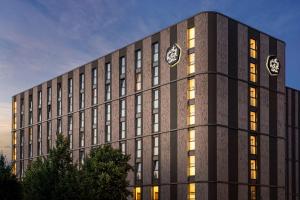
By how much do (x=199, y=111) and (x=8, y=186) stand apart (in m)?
22.8

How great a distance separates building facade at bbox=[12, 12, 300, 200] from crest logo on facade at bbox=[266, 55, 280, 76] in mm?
197

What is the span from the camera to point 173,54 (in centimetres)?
6600

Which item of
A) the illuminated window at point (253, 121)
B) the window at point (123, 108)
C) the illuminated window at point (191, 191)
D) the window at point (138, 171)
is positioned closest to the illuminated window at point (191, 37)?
the illuminated window at point (253, 121)

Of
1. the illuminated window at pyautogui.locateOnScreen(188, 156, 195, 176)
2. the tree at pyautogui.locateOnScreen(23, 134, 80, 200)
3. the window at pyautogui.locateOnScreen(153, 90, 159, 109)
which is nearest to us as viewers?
the tree at pyautogui.locateOnScreen(23, 134, 80, 200)

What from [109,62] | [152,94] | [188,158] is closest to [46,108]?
[109,62]

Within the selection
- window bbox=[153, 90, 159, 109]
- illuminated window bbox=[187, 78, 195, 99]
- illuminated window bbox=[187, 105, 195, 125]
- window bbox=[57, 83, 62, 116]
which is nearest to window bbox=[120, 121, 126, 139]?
window bbox=[153, 90, 159, 109]

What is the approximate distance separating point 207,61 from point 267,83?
446 inches

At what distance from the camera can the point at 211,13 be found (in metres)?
62.5

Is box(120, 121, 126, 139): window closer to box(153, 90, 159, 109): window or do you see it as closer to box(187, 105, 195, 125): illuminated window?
box(153, 90, 159, 109): window

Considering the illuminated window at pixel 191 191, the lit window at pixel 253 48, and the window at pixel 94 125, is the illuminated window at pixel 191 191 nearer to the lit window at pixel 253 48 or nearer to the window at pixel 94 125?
the lit window at pixel 253 48

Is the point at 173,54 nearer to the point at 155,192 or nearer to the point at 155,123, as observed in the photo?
the point at 155,123

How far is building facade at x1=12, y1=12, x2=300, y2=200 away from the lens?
2421 inches

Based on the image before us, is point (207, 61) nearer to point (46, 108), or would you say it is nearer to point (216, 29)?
point (216, 29)

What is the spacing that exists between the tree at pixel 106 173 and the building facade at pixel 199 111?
341 inches
